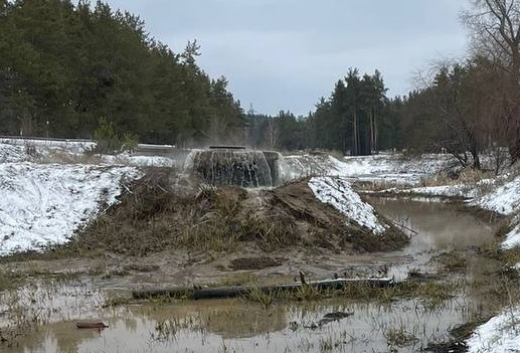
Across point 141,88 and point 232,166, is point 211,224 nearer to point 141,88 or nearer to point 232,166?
point 232,166

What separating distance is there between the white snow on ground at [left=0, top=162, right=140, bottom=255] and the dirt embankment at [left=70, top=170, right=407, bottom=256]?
1.81ft

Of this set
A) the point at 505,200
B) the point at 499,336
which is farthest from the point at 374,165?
the point at 499,336

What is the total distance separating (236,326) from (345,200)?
9671 mm

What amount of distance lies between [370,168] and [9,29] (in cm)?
4470

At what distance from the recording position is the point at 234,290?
11.2 m

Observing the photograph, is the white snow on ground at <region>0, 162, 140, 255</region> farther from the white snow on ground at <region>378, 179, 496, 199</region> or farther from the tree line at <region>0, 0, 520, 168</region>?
the white snow on ground at <region>378, 179, 496, 199</region>

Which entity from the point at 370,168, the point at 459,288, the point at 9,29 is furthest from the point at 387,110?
the point at 459,288

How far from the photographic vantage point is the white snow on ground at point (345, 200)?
17781 mm

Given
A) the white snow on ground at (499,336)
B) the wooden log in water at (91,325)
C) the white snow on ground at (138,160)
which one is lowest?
the wooden log in water at (91,325)

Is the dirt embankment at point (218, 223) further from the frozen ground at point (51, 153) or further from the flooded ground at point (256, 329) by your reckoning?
the flooded ground at point (256, 329)

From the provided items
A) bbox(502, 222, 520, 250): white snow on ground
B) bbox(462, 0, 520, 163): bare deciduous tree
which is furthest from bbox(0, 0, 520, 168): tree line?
bbox(502, 222, 520, 250): white snow on ground

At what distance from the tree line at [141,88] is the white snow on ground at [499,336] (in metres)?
24.5

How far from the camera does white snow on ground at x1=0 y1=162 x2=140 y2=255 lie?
52.0 ft

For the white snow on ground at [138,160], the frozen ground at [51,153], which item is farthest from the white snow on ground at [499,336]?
the white snow on ground at [138,160]
